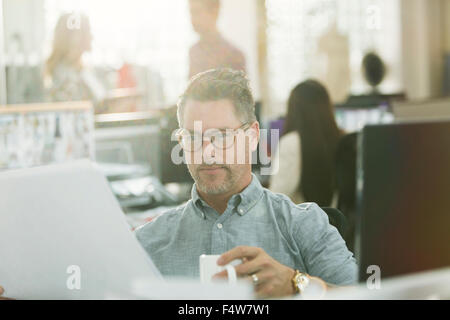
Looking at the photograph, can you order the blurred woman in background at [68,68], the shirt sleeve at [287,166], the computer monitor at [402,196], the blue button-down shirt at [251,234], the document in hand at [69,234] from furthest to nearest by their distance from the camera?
the blurred woman in background at [68,68], the shirt sleeve at [287,166], the blue button-down shirt at [251,234], the document in hand at [69,234], the computer monitor at [402,196]

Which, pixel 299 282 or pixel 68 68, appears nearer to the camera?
pixel 299 282

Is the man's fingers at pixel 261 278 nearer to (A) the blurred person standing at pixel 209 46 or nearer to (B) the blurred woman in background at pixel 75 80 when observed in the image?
(A) the blurred person standing at pixel 209 46

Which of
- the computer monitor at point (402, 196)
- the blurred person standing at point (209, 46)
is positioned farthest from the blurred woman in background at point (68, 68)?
the computer monitor at point (402, 196)

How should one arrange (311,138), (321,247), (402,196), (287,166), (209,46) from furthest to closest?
(311,138) → (287,166) → (209,46) → (321,247) → (402,196)

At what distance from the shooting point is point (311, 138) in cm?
219

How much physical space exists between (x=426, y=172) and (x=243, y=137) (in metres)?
0.43

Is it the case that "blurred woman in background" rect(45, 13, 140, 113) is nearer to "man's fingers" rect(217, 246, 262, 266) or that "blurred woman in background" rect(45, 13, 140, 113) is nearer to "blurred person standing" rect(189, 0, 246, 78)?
"blurred person standing" rect(189, 0, 246, 78)

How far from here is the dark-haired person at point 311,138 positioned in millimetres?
1697

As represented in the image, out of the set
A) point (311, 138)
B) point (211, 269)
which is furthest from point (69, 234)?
point (311, 138)

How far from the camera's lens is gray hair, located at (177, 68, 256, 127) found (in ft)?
3.64

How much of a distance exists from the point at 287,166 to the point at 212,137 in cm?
67

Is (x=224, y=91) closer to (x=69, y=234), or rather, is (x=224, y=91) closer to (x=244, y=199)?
(x=244, y=199)

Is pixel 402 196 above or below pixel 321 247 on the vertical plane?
above
